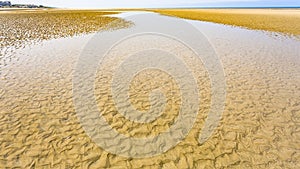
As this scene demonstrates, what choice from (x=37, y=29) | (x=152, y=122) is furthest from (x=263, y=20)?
(x=152, y=122)

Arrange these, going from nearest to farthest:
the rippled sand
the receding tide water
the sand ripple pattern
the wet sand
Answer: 1. the receding tide water
2. the sand ripple pattern
3. the rippled sand
4. the wet sand

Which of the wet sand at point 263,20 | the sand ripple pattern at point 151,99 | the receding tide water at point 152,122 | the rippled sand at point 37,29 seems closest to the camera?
the receding tide water at point 152,122

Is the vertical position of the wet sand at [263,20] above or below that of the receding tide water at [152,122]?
above

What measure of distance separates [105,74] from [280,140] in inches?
388

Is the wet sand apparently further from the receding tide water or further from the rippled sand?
the rippled sand

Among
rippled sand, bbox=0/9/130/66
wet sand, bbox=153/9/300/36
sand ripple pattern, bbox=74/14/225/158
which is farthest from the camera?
wet sand, bbox=153/9/300/36

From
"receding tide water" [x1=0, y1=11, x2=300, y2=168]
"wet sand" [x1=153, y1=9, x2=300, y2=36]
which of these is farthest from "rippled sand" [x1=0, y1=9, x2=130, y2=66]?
"wet sand" [x1=153, y1=9, x2=300, y2=36]

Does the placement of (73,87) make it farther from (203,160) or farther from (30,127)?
(203,160)

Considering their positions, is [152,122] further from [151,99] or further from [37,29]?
[37,29]

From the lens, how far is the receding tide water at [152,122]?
20.6ft

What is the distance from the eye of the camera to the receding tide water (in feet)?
20.6

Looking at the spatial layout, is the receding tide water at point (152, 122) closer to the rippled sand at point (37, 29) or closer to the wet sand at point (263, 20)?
the rippled sand at point (37, 29)

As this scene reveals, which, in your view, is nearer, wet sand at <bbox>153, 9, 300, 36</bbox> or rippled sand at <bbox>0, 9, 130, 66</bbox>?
rippled sand at <bbox>0, 9, 130, 66</bbox>

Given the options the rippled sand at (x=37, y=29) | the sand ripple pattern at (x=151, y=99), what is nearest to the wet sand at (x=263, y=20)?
the sand ripple pattern at (x=151, y=99)
